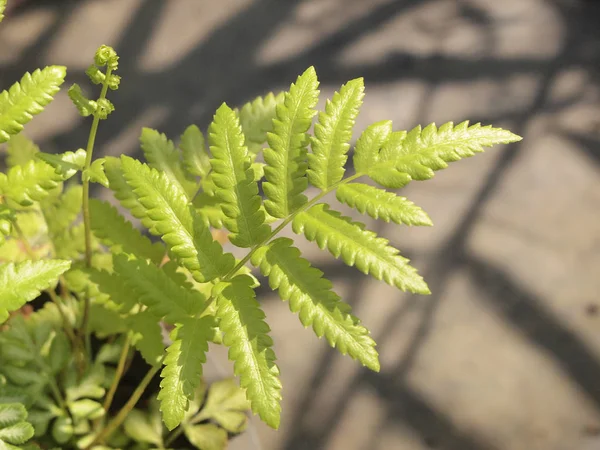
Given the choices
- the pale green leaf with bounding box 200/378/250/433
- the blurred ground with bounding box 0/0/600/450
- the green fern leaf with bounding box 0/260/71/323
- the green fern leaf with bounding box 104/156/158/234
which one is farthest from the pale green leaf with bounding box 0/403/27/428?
the blurred ground with bounding box 0/0/600/450

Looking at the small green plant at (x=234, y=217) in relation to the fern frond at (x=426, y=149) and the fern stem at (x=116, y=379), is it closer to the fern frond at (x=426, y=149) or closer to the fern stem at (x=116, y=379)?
the fern frond at (x=426, y=149)

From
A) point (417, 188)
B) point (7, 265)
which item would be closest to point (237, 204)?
point (7, 265)

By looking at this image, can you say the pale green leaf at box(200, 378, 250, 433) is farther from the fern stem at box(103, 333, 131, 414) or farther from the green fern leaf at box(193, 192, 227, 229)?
the green fern leaf at box(193, 192, 227, 229)

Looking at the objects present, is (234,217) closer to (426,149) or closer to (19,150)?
(426,149)

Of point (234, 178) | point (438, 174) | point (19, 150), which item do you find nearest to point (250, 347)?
point (234, 178)

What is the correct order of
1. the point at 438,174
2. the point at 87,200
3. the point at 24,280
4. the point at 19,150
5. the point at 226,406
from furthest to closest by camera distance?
the point at 438,174
the point at 226,406
the point at 19,150
the point at 87,200
the point at 24,280

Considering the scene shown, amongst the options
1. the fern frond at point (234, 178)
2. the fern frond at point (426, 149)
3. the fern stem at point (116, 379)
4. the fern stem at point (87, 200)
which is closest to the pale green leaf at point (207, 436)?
the fern stem at point (116, 379)
